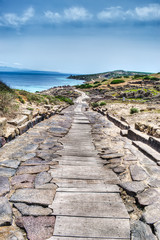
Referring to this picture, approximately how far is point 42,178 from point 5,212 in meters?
1.00

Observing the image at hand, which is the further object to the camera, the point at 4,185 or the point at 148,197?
the point at 4,185

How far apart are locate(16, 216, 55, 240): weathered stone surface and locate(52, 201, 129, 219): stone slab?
15 centimetres

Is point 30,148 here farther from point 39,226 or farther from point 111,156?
point 39,226

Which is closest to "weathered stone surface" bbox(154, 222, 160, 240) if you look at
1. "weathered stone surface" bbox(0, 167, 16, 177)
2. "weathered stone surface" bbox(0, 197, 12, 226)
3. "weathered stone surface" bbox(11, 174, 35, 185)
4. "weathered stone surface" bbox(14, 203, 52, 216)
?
"weathered stone surface" bbox(14, 203, 52, 216)

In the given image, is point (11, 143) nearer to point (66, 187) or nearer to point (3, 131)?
point (3, 131)

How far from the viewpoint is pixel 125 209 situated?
245 centimetres

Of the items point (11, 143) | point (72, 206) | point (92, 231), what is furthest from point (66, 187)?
point (11, 143)

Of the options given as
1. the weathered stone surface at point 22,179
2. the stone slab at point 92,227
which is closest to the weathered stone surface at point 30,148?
the weathered stone surface at point 22,179

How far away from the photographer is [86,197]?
2674mm

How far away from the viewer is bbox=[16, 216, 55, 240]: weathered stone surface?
1.99 metres

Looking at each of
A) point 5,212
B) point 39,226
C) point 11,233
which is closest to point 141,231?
point 39,226

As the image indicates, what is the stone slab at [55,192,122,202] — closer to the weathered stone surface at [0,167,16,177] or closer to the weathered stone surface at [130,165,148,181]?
the weathered stone surface at [130,165,148,181]

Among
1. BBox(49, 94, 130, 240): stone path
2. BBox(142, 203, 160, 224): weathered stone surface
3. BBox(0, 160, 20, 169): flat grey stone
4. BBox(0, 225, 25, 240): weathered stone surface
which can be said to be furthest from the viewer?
BBox(0, 160, 20, 169): flat grey stone

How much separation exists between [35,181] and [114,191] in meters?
1.41
